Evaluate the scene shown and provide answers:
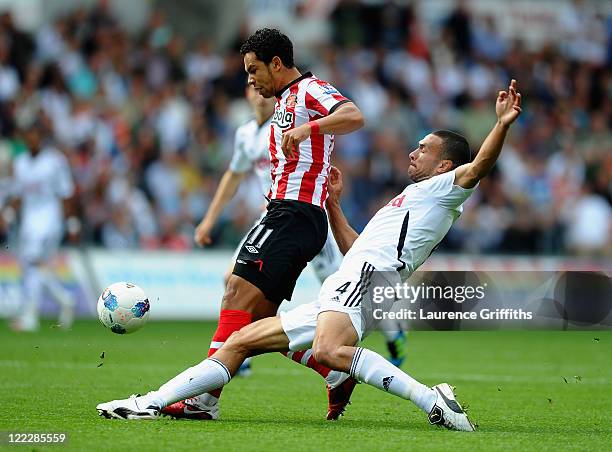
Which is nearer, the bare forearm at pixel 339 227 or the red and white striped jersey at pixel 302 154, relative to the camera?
the red and white striped jersey at pixel 302 154

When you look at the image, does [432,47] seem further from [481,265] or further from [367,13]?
[481,265]

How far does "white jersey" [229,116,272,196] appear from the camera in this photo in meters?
10.2

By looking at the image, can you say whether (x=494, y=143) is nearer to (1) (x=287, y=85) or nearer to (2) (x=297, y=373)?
(1) (x=287, y=85)

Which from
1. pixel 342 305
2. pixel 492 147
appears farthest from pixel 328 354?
pixel 492 147

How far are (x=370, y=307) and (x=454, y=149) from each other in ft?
3.65

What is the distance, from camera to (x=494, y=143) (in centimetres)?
639

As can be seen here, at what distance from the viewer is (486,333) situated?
18125 mm

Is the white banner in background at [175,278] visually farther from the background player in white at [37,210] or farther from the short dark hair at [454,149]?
the short dark hair at [454,149]

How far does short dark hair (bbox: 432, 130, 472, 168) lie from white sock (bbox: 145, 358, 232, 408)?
1.89 metres

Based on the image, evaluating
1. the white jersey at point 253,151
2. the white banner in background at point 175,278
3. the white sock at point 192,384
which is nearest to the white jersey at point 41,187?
the white banner in background at point 175,278

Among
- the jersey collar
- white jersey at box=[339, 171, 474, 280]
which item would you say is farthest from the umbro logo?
the jersey collar

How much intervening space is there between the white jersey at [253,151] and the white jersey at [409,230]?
319 centimetres

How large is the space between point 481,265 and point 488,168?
1268 cm

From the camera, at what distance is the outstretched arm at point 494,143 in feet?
21.0
